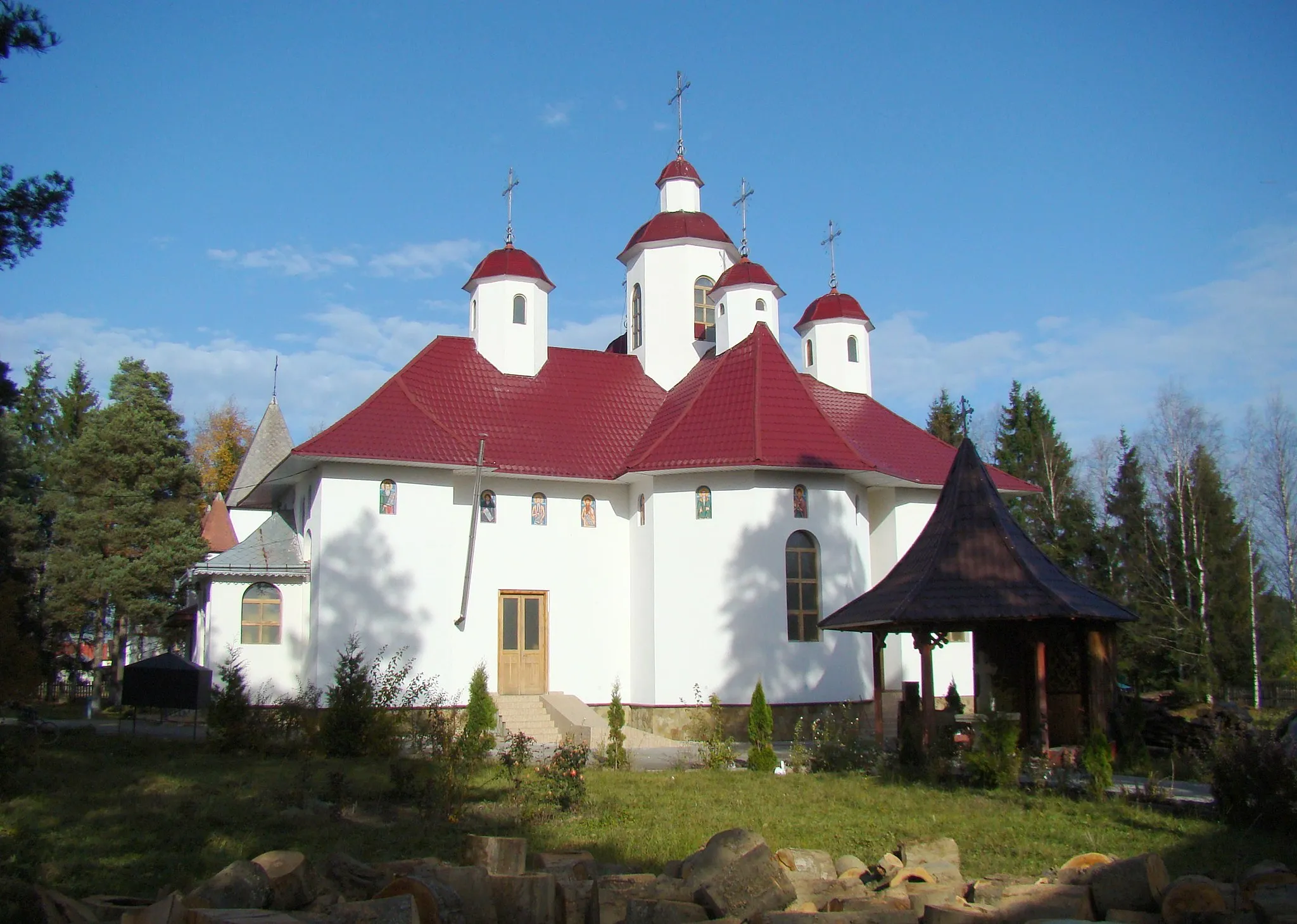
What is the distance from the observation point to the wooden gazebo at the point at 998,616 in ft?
47.6

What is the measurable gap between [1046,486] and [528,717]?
2585 cm

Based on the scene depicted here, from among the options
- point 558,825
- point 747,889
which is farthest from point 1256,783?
point 558,825

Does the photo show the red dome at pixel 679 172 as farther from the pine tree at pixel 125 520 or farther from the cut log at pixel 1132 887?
the cut log at pixel 1132 887

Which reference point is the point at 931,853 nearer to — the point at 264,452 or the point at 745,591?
the point at 745,591

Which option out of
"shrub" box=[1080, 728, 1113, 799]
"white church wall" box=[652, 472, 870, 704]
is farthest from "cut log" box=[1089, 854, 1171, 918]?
"white church wall" box=[652, 472, 870, 704]

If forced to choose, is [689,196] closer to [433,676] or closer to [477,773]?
[433,676]

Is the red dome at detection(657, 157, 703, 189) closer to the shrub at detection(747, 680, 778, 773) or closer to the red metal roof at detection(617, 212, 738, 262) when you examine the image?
the red metal roof at detection(617, 212, 738, 262)

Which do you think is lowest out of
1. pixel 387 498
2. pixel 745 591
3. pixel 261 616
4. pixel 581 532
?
pixel 261 616

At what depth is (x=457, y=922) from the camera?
6.76m

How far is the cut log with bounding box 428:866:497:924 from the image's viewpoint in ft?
22.9

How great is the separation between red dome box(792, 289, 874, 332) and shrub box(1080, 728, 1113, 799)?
19043 millimetres

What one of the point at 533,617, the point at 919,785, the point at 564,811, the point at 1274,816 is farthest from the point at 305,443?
the point at 1274,816

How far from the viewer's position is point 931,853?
27.6 ft

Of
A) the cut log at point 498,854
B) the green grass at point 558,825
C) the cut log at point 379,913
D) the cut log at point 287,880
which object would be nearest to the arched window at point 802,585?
the green grass at point 558,825
